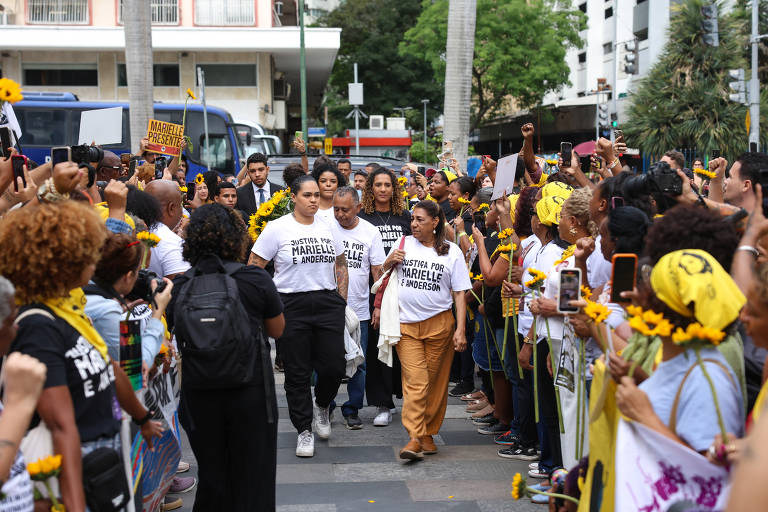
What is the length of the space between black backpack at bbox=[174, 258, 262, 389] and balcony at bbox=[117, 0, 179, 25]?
34260 millimetres

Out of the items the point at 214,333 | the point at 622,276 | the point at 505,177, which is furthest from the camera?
the point at 505,177

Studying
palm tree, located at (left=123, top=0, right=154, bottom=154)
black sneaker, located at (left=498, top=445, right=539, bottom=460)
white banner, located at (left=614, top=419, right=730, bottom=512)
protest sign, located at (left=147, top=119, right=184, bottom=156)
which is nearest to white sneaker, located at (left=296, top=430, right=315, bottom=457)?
black sneaker, located at (left=498, top=445, right=539, bottom=460)

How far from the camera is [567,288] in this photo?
3.78 m

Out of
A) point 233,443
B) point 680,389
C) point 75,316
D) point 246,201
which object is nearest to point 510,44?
point 246,201

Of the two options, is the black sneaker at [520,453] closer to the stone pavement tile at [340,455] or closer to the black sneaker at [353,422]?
the stone pavement tile at [340,455]

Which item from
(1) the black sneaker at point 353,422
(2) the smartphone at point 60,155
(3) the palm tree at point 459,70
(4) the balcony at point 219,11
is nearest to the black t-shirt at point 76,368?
(2) the smartphone at point 60,155

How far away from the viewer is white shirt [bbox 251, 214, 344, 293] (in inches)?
263

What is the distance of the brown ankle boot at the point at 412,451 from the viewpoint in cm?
643

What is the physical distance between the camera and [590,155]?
8.16 meters

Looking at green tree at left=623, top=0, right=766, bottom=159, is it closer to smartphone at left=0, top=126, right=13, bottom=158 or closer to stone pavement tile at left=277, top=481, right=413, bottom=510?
stone pavement tile at left=277, top=481, right=413, bottom=510

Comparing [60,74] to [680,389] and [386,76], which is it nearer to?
[386,76]

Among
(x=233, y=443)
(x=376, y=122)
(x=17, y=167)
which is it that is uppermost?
(x=376, y=122)

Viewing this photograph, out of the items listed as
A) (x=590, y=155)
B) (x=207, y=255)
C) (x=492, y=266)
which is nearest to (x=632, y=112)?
(x=590, y=155)

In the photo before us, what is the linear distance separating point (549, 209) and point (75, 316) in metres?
3.46
